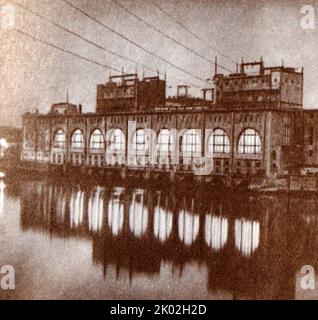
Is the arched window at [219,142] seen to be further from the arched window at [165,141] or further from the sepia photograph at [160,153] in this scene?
the arched window at [165,141]

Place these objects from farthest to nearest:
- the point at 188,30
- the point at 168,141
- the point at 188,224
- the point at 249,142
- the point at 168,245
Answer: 1. the point at 249,142
2. the point at 168,141
3. the point at 188,224
4. the point at 188,30
5. the point at 168,245

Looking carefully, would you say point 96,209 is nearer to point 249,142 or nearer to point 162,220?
point 162,220

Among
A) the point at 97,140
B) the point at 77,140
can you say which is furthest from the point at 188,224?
the point at 77,140

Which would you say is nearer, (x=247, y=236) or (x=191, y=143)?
(x=247, y=236)

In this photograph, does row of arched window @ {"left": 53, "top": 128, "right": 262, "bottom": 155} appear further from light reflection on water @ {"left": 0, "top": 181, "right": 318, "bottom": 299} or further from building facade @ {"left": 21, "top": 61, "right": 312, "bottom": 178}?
light reflection on water @ {"left": 0, "top": 181, "right": 318, "bottom": 299}

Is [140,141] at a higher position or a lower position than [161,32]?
lower

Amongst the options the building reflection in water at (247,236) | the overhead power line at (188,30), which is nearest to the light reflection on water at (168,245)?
the building reflection in water at (247,236)
